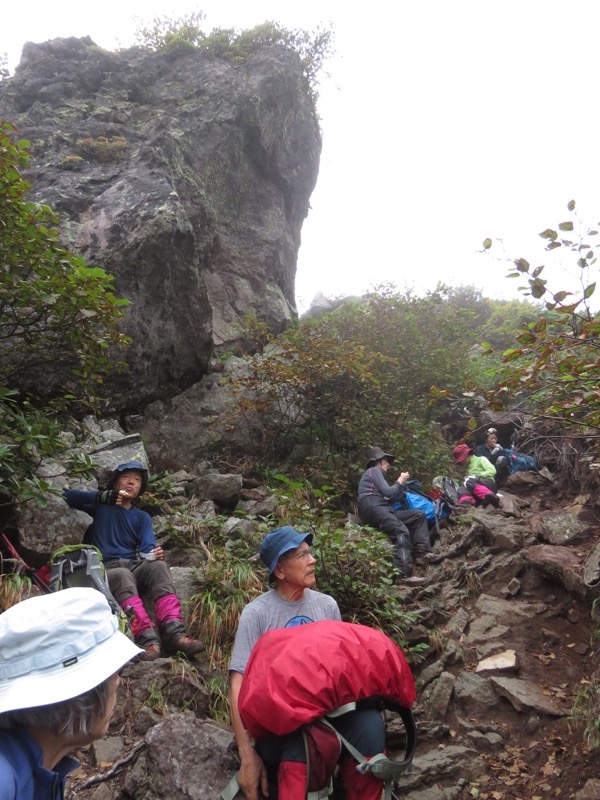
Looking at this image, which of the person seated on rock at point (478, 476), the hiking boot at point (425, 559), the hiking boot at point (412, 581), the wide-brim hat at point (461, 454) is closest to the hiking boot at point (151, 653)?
the hiking boot at point (412, 581)

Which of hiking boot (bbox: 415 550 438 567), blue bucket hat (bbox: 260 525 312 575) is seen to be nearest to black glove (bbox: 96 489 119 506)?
blue bucket hat (bbox: 260 525 312 575)

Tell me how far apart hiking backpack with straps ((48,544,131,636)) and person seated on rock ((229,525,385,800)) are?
3.76 feet

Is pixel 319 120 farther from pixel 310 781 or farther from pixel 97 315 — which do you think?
pixel 310 781

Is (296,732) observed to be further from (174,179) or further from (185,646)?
(174,179)

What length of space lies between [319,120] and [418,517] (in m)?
15.4

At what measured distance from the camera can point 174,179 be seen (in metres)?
11.9

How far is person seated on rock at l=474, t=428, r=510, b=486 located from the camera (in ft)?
37.8

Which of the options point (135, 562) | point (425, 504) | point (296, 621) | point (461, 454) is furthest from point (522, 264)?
point (461, 454)

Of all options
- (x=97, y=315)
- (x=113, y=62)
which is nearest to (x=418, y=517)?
(x=97, y=315)

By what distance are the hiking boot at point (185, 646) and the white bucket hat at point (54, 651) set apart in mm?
3068

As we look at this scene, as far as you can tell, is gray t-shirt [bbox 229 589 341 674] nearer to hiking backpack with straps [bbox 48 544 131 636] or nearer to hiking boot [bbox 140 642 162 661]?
A: hiking backpack with straps [bbox 48 544 131 636]

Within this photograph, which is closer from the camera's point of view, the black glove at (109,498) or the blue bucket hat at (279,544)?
the blue bucket hat at (279,544)

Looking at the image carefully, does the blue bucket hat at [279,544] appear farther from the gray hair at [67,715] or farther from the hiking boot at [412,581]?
the hiking boot at [412,581]

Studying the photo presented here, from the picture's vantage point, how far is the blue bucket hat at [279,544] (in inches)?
147
